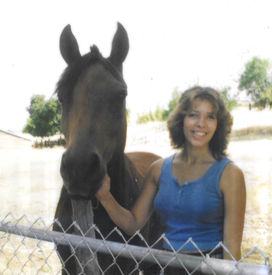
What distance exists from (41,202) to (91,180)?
6298 millimetres

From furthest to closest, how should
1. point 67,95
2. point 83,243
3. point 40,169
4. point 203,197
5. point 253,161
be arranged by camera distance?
point 40,169 → point 253,161 → point 67,95 → point 203,197 → point 83,243

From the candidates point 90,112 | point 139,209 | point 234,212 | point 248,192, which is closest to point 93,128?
point 90,112

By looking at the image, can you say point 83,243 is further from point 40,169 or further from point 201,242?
point 40,169

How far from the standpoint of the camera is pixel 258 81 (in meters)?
4.32

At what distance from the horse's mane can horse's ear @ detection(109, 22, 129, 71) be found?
0.13 metres

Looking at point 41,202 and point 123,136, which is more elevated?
point 123,136

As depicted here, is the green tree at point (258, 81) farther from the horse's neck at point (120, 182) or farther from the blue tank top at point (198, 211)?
the blue tank top at point (198, 211)

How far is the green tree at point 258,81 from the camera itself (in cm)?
409

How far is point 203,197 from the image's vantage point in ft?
3.66

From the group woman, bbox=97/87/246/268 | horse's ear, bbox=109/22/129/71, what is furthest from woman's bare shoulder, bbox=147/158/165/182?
horse's ear, bbox=109/22/129/71

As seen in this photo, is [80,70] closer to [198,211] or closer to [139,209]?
[139,209]

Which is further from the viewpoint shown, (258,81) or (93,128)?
(258,81)

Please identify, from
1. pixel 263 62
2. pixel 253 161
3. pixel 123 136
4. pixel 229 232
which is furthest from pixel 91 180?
pixel 253 161

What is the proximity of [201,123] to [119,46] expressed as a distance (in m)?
0.75
